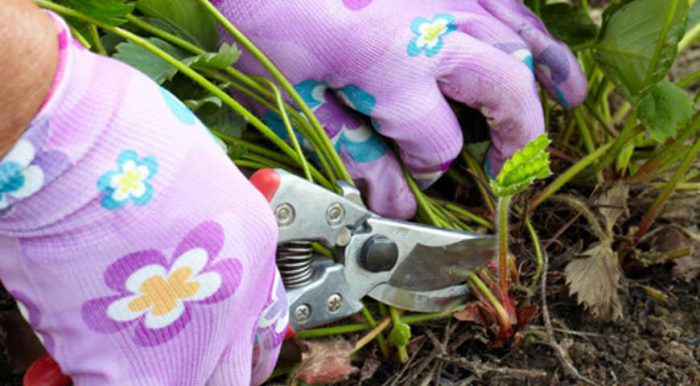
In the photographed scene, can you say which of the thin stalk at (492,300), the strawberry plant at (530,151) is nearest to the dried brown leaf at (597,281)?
the strawberry plant at (530,151)

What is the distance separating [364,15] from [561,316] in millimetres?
438

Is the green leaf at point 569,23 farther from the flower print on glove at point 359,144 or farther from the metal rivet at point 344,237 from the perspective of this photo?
the metal rivet at point 344,237

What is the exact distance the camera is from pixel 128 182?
2.36 feet

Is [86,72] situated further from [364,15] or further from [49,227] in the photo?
[364,15]

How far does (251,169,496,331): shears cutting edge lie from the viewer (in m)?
A: 0.92

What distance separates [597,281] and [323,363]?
34cm

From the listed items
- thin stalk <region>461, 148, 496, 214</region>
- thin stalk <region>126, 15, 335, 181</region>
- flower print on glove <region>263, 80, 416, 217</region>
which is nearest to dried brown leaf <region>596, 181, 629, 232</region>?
thin stalk <region>461, 148, 496, 214</region>

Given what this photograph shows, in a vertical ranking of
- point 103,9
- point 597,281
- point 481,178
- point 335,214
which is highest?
point 103,9

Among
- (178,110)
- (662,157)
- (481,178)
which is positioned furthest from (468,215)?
(178,110)

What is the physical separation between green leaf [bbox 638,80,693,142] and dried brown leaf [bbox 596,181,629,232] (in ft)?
0.46

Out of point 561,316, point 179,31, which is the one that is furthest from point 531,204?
point 179,31

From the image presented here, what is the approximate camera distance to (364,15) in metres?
0.97

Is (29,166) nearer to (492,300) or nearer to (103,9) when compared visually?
(103,9)

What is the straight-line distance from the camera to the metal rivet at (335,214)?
0.94 m
